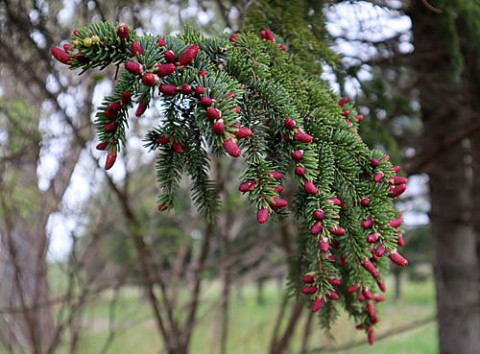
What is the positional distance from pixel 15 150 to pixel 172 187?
223 centimetres

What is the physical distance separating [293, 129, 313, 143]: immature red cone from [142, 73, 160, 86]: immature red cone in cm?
27

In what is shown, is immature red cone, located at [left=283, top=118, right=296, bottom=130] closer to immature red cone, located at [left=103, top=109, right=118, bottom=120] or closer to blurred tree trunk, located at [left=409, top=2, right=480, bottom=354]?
immature red cone, located at [left=103, top=109, right=118, bottom=120]

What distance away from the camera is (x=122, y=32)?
0.77 m

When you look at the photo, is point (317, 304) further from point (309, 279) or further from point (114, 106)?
point (114, 106)

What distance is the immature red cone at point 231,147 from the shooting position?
734mm

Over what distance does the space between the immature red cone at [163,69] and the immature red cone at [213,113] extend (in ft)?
0.27

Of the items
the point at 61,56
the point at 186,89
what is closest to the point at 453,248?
the point at 186,89

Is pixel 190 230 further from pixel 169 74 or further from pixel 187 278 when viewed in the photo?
pixel 169 74

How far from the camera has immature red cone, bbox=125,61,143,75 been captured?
734mm

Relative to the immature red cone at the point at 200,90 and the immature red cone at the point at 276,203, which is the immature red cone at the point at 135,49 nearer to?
the immature red cone at the point at 200,90

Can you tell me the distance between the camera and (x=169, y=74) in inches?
30.2

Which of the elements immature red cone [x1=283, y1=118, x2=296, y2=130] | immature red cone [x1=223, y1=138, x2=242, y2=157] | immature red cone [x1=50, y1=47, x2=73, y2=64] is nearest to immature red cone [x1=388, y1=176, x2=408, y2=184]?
immature red cone [x1=283, y1=118, x2=296, y2=130]

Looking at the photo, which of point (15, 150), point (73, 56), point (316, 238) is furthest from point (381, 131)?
point (15, 150)

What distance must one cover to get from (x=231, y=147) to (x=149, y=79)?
6.3 inches
